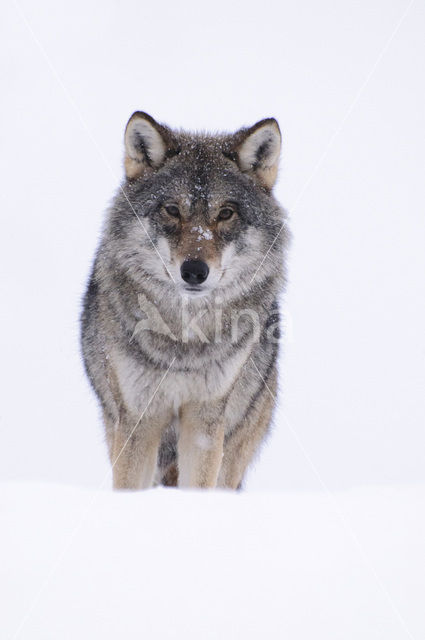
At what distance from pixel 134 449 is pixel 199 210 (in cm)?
151

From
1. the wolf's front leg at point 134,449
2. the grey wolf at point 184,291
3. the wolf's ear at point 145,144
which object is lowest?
the wolf's front leg at point 134,449

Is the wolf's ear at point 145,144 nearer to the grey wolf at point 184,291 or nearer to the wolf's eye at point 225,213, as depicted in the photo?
the grey wolf at point 184,291

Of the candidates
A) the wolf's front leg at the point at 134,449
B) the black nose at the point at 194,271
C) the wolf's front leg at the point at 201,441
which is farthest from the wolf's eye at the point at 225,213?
the wolf's front leg at the point at 134,449

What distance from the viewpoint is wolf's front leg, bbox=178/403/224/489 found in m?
4.15

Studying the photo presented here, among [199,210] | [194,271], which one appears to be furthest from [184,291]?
[199,210]

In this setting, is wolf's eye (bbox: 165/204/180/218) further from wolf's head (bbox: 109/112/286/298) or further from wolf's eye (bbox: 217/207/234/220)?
wolf's eye (bbox: 217/207/234/220)

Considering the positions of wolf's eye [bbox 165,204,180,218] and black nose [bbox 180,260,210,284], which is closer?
black nose [bbox 180,260,210,284]

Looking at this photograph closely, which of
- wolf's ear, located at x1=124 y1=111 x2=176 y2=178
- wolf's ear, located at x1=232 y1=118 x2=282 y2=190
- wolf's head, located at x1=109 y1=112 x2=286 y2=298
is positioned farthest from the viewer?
wolf's ear, located at x1=232 y1=118 x2=282 y2=190

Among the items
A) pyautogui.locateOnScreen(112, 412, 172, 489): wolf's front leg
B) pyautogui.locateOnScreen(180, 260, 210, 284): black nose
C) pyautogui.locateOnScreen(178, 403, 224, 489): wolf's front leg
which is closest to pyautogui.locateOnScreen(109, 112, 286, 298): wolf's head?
pyautogui.locateOnScreen(180, 260, 210, 284): black nose

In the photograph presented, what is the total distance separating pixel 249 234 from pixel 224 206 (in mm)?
244

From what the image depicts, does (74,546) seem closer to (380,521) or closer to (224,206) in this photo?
(380,521)

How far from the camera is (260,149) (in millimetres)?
4508

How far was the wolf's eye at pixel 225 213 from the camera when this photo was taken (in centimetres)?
416

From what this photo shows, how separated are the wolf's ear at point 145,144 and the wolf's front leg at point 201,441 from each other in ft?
5.18
